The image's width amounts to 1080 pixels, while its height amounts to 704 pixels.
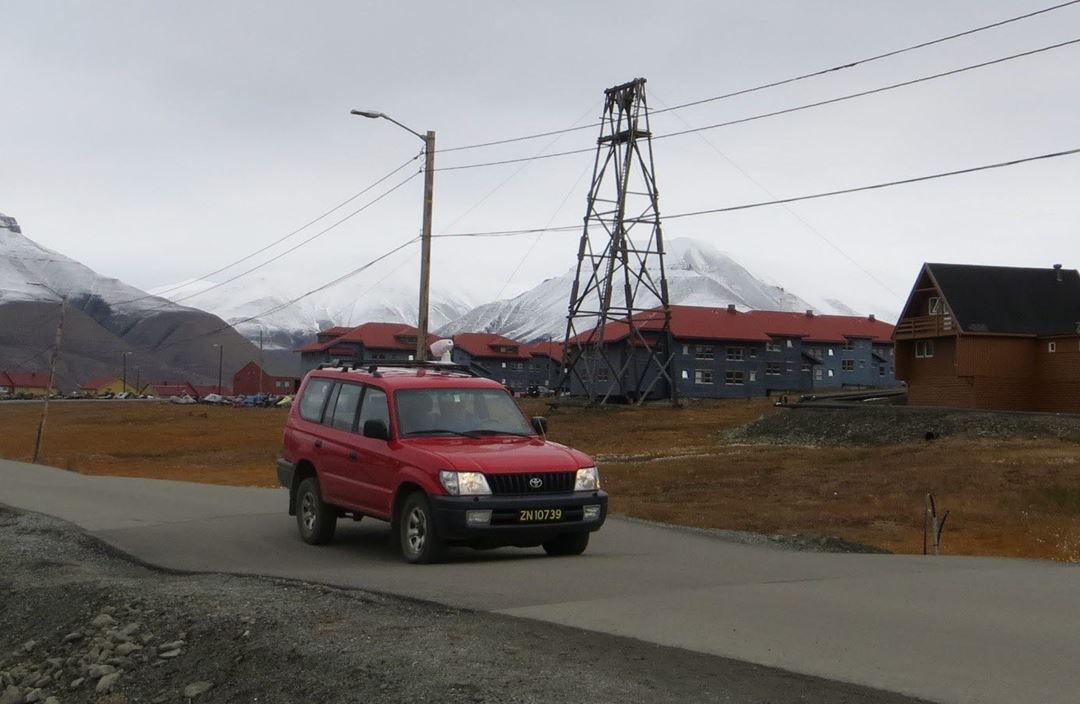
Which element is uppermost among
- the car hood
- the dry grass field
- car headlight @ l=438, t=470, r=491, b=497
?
the car hood

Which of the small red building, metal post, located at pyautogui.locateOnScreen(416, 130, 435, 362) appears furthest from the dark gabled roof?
the small red building

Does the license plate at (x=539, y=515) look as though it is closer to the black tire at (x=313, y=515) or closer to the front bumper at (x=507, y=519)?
the front bumper at (x=507, y=519)

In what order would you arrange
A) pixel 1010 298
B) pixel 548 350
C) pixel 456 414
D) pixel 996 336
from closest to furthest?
pixel 456 414, pixel 996 336, pixel 1010 298, pixel 548 350

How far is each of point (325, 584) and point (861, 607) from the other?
4.55 meters

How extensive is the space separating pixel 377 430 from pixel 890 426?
36.8 meters

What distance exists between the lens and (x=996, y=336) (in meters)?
54.4

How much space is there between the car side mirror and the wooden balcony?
47434 millimetres

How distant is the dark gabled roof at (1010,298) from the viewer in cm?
5506

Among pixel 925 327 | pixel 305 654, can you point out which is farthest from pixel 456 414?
pixel 925 327

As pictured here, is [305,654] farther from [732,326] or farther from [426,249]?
[732,326]

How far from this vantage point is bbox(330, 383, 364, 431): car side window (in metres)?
13.4

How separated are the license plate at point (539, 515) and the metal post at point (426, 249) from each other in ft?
43.9

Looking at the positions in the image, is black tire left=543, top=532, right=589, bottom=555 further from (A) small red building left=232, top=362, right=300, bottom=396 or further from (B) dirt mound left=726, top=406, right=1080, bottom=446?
(A) small red building left=232, top=362, right=300, bottom=396

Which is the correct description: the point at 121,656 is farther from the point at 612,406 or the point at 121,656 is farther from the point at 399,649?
the point at 612,406
